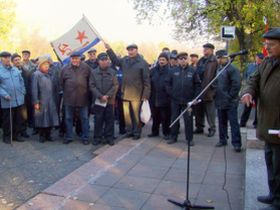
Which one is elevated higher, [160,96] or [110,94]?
[110,94]

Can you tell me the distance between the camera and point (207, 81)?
340 inches

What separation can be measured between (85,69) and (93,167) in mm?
2526

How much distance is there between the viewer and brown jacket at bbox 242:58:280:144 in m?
4.02

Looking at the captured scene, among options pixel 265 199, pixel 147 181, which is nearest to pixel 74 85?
pixel 147 181

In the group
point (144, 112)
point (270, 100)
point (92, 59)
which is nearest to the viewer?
point (270, 100)

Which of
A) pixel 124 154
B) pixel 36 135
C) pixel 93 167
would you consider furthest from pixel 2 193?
pixel 36 135

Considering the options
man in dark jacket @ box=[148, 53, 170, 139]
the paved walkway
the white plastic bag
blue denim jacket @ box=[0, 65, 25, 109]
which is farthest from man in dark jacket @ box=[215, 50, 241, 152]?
blue denim jacket @ box=[0, 65, 25, 109]

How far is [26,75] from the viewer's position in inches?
360

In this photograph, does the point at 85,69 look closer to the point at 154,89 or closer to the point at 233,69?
the point at 154,89

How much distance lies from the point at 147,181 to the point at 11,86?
153 inches

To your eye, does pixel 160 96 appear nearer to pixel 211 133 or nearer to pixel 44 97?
pixel 211 133

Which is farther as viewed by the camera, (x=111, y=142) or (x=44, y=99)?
(x=44, y=99)

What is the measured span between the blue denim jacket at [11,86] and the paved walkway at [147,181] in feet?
7.41

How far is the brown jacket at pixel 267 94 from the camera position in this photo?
13.2 ft
